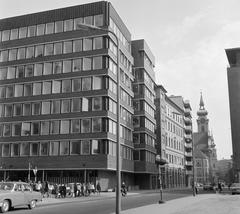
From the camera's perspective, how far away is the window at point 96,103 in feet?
157

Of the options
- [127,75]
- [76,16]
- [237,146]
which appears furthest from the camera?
[237,146]

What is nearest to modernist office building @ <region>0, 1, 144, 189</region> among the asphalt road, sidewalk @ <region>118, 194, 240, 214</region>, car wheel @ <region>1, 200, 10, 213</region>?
the asphalt road

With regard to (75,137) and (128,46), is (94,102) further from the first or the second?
(128,46)

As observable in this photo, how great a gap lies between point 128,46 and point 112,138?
1896cm

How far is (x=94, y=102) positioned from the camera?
158 feet

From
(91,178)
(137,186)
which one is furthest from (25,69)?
(137,186)

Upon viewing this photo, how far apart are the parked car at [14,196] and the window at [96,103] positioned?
2696 cm

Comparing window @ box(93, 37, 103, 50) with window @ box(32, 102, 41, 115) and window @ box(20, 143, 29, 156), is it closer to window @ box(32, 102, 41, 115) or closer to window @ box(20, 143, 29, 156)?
→ window @ box(32, 102, 41, 115)

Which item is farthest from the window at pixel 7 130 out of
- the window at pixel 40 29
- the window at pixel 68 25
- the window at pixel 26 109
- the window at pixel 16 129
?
the window at pixel 68 25

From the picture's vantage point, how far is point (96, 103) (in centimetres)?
4803

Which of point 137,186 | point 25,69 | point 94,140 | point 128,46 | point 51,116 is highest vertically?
point 128,46

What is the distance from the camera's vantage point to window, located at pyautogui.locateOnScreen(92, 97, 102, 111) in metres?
47.8

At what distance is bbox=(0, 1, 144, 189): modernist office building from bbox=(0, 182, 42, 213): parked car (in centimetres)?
2515

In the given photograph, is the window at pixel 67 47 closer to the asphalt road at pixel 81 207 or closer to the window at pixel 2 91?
the window at pixel 2 91
